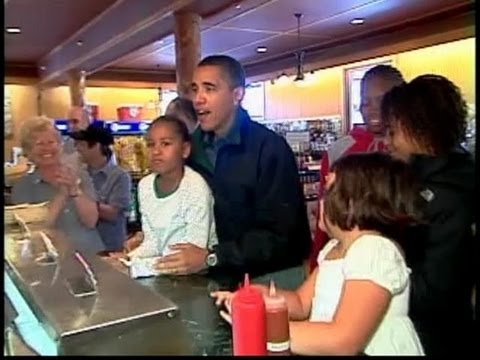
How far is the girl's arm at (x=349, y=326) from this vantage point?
1.03 m

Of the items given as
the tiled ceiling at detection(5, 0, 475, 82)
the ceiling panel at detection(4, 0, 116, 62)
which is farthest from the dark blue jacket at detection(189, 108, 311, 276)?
the ceiling panel at detection(4, 0, 116, 62)

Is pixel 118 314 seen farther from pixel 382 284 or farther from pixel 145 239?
pixel 145 239

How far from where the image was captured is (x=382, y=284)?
1121 millimetres

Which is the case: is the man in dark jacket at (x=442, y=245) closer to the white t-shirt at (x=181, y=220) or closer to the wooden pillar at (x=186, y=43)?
the white t-shirt at (x=181, y=220)

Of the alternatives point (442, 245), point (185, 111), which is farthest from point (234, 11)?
point (442, 245)

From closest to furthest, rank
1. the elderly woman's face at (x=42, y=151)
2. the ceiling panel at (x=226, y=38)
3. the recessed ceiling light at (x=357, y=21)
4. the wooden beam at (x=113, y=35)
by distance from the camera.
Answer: the elderly woman's face at (x=42, y=151) → the wooden beam at (x=113, y=35) → the recessed ceiling light at (x=357, y=21) → the ceiling panel at (x=226, y=38)

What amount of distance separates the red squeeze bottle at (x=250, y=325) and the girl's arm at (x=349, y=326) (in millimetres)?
115

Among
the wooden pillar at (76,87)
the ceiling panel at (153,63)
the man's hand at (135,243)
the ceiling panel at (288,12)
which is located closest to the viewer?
the man's hand at (135,243)

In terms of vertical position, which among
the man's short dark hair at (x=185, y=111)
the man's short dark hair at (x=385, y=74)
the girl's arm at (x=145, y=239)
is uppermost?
the man's short dark hair at (x=385, y=74)

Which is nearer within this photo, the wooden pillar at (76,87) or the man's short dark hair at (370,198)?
the man's short dark hair at (370,198)

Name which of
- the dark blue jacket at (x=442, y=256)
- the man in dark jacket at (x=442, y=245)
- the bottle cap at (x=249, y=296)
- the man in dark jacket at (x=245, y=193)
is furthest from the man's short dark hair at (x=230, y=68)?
the bottle cap at (x=249, y=296)

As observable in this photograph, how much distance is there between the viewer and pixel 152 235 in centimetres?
180

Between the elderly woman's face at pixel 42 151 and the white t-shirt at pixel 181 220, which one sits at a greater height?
the elderly woman's face at pixel 42 151

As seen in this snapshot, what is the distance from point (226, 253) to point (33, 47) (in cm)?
823
